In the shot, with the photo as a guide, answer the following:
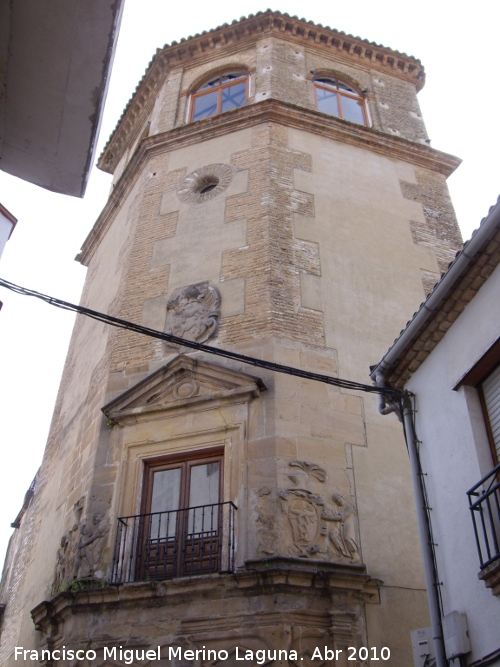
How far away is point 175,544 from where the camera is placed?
31.2 ft

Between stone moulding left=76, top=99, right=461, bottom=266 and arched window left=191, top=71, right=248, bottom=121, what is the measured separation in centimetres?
98

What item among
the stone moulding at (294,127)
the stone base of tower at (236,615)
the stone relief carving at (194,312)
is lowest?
the stone base of tower at (236,615)

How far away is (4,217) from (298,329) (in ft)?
20.4

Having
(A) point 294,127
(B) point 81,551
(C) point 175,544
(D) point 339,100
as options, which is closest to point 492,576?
(C) point 175,544

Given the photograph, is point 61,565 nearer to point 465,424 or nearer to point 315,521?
point 315,521

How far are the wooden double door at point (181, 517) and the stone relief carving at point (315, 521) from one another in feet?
2.45

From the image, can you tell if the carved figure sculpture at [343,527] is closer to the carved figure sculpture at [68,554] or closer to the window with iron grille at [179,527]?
the window with iron grille at [179,527]

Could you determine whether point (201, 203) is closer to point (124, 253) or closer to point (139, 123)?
point (124, 253)

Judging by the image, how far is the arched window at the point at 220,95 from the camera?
16.6 meters

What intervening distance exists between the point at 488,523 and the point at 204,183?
32.3 ft

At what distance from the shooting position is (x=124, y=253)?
14.3 m

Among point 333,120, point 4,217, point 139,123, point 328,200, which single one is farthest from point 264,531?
point 139,123

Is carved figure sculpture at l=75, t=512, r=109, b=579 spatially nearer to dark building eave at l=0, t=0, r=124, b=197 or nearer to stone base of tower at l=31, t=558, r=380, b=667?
stone base of tower at l=31, t=558, r=380, b=667

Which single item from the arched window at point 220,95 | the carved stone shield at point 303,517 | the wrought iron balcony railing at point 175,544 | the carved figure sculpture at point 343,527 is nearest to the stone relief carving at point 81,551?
the wrought iron balcony railing at point 175,544
